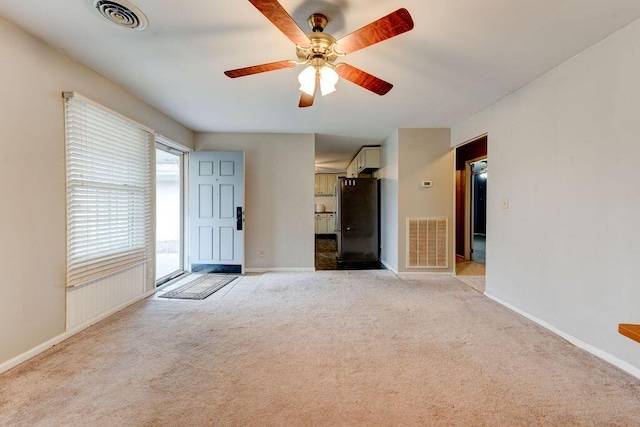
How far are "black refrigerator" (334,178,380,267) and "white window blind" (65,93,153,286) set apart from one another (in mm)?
3187

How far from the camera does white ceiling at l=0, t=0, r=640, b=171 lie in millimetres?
1749

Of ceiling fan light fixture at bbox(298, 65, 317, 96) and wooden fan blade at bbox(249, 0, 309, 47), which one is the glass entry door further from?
wooden fan blade at bbox(249, 0, 309, 47)

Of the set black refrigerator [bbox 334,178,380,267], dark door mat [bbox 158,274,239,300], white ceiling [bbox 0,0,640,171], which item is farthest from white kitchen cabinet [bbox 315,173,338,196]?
white ceiling [bbox 0,0,640,171]

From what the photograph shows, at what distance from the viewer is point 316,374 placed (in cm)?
185

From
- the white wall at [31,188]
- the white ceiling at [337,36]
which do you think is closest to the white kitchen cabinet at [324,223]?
the white ceiling at [337,36]

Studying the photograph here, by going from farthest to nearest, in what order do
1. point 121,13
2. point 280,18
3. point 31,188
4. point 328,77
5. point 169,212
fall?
point 169,212 → point 31,188 → point 328,77 → point 121,13 → point 280,18

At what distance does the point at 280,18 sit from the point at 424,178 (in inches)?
142

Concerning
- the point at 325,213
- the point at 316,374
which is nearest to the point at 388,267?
the point at 316,374

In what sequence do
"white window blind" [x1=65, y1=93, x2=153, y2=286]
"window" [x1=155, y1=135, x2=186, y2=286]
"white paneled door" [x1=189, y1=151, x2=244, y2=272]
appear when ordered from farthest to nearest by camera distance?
"white paneled door" [x1=189, y1=151, x2=244, y2=272] → "window" [x1=155, y1=135, x2=186, y2=286] → "white window blind" [x1=65, y1=93, x2=153, y2=286]

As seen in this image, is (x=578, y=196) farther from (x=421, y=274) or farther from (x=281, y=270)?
(x=281, y=270)

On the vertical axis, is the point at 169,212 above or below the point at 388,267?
above

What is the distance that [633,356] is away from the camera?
1.86 m

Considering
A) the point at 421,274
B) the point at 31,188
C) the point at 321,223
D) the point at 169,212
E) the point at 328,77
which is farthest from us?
the point at 321,223

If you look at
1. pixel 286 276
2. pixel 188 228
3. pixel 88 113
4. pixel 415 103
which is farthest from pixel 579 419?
pixel 188 228
